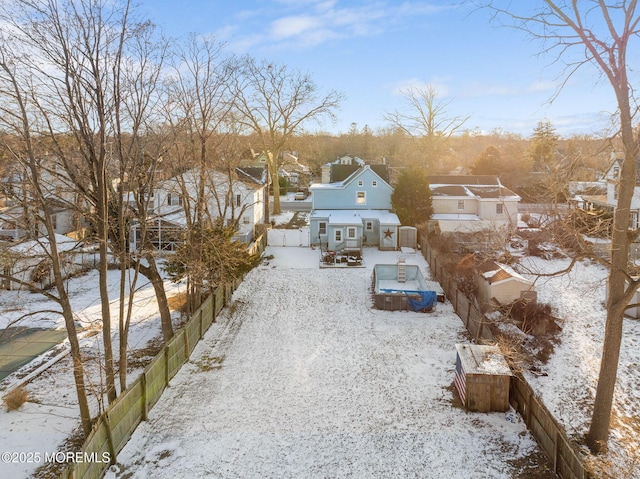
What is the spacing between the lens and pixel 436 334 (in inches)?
672

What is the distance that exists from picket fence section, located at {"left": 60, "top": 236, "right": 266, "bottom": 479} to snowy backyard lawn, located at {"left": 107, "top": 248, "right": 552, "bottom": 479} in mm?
332

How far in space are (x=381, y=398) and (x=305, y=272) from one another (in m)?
13.2

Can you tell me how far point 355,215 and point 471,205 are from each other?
945cm

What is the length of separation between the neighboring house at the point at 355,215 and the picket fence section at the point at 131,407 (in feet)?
48.0

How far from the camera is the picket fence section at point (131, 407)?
28.4 ft

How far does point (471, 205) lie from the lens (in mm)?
34750

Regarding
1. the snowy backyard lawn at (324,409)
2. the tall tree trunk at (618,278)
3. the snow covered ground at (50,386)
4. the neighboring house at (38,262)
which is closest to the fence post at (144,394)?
the snowy backyard lawn at (324,409)

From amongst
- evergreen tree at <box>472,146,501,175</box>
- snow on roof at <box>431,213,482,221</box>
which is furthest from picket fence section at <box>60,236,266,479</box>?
evergreen tree at <box>472,146,501,175</box>

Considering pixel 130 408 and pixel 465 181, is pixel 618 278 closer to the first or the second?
pixel 130 408

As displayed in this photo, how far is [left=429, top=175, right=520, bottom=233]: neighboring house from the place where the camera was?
31.9 m

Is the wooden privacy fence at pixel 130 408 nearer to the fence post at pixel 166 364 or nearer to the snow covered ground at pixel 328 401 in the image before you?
the fence post at pixel 166 364

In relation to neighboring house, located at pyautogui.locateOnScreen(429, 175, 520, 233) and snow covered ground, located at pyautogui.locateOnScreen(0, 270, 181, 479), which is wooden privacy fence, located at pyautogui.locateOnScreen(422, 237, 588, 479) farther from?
neighboring house, located at pyautogui.locateOnScreen(429, 175, 520, 233)

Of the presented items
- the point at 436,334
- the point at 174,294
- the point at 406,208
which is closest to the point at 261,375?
the point at 436,334

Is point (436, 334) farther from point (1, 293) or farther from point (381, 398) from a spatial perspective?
point (1, 293)
